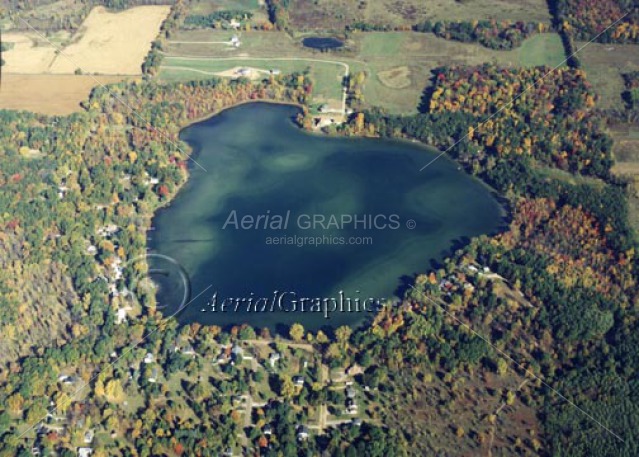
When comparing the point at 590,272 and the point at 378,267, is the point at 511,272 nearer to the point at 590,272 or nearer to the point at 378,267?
the point at 590,272

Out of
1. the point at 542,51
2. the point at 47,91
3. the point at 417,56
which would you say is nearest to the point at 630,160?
the point at 542,51

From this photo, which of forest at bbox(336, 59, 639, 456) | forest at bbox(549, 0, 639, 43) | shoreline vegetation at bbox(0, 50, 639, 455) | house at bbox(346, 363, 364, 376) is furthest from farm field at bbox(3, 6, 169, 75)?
house at bbox(346, 363, 364, 376)

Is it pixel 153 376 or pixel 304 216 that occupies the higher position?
pixel 304 216

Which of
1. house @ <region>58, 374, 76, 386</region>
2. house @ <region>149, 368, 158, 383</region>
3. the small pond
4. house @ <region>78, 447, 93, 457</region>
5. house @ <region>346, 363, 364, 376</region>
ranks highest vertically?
the small pond

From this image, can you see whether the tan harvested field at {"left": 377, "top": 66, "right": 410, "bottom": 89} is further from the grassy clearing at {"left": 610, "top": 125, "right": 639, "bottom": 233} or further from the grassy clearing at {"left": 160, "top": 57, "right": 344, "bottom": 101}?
the grassy clearing at {"left": 610, "top": 125, "right": 639, "bottom": 233}

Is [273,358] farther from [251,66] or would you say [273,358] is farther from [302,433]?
[251,66]

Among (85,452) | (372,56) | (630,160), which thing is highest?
(372,56)

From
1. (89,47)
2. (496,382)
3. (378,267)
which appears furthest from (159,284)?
(89,47)
